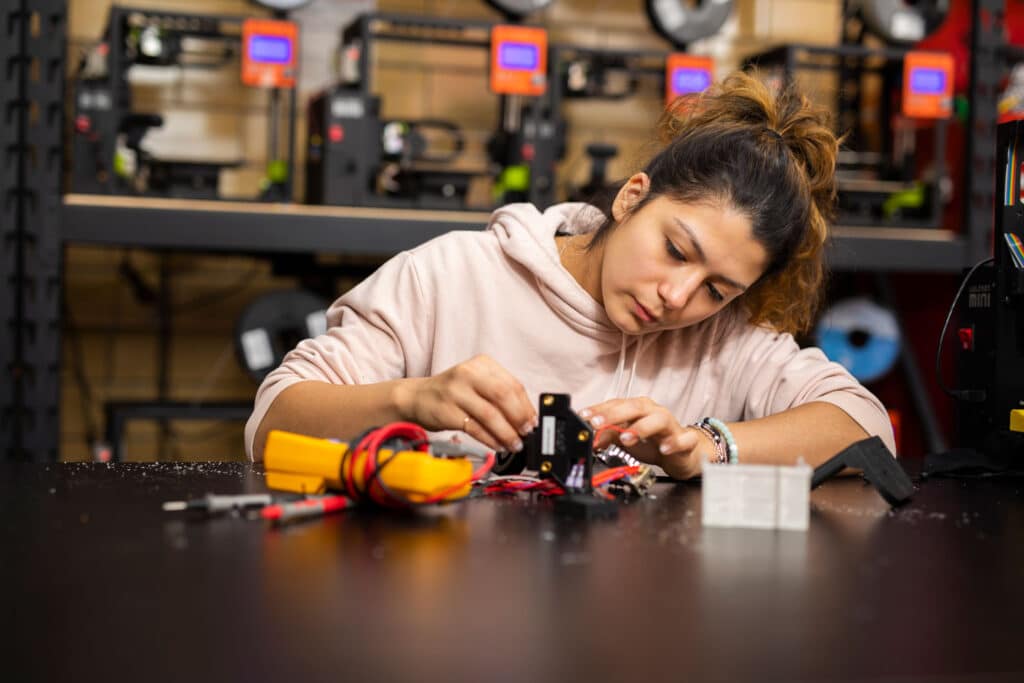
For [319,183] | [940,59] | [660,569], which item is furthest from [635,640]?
[940,59]

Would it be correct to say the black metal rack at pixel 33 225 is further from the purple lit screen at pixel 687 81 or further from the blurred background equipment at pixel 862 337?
the blurred background equipment at pixel 862 337

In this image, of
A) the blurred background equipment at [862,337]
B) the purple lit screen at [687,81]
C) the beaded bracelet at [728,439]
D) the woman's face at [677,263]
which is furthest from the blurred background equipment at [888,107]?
the beaded bracelet at [728,439]

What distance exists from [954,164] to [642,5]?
1.22 metres

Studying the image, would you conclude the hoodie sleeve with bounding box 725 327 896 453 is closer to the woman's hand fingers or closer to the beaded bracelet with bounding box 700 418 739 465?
the beaded bracelet with bounding box 700 418 739 465

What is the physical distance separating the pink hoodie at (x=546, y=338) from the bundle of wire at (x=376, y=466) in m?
0.45

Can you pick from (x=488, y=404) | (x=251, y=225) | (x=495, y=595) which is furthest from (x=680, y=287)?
(x=251, y=225)

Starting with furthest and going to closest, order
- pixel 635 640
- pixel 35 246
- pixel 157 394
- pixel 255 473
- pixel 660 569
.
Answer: pixel 157 394
pixel 35 246
pixel 255 473
pixel 660 569
pixel 635 640

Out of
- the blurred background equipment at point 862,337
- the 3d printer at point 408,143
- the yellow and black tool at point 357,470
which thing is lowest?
the blurred background equipment at point 862,337

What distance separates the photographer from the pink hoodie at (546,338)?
4.39 feet

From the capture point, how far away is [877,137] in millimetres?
4039

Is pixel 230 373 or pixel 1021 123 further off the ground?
pixel 1021 123

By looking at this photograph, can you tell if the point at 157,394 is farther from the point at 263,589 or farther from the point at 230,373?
the point at 263,589

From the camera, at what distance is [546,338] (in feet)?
4.56

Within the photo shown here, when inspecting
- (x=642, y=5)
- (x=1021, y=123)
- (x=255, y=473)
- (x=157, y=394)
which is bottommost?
(x=157, y=394)
